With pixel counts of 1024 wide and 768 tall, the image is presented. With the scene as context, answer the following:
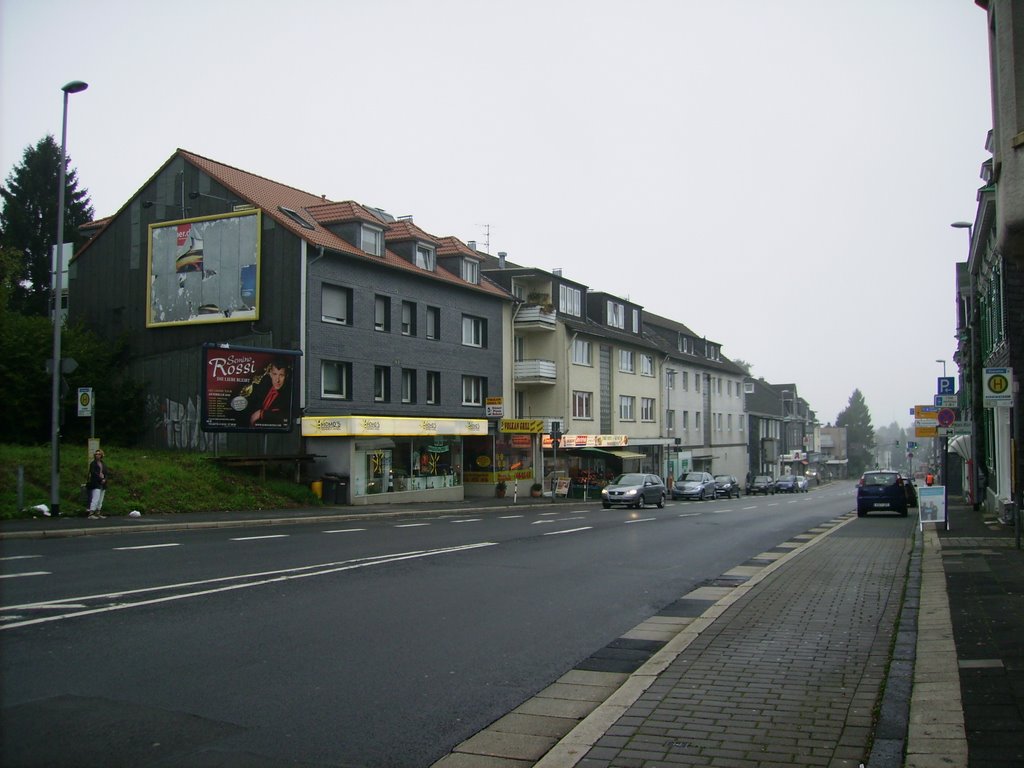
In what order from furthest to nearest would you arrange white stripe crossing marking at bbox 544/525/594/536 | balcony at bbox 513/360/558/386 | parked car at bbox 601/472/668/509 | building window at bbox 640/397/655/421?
building window at bbox 640/397/655/421
balcony at bbox 513/360/558/386
parked car at bbox 601/472/668/509
white stripe crossing marking at bbox 544/525/594/536

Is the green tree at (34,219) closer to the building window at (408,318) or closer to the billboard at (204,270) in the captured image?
the billboard at (204,270)

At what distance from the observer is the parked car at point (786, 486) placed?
7172 centimetres

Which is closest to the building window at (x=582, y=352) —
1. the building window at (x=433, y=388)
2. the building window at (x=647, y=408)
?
the building window at (x=647, y=408)

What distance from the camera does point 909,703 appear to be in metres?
5.99

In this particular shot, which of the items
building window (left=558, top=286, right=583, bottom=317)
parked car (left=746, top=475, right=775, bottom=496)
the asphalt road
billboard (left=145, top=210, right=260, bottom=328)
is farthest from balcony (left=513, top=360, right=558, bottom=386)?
parked car (left=746, top=475, right=775, bottom=496)

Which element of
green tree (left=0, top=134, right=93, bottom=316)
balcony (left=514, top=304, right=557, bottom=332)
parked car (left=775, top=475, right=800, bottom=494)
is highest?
green tree (left=0, top=134, right=93, bottom=316)

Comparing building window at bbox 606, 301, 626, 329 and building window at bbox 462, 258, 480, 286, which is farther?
building window at bbox 606, 301, 626, 329

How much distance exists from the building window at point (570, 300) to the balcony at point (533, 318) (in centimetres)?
308

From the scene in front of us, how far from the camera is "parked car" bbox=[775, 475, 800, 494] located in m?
71.7

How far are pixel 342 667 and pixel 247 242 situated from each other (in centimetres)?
2721

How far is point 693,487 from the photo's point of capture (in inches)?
1923

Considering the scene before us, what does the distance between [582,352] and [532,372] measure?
5910 mm

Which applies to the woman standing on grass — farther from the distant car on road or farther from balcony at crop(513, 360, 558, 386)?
balcony at crop(513, 360, 558, 386)

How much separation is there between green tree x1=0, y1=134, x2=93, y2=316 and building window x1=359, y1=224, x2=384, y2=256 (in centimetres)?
2457
